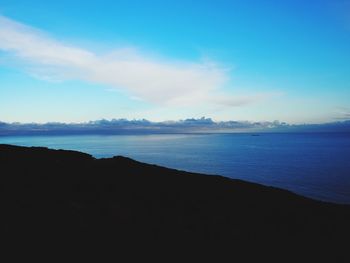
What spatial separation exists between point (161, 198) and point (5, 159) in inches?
807

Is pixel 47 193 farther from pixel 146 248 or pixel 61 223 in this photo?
pixel 146 248

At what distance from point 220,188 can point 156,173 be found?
856cm

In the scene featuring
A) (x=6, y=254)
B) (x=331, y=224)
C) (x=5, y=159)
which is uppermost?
(x=5, y=159)

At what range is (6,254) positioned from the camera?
1088cm

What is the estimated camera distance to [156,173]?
34188 millimetres

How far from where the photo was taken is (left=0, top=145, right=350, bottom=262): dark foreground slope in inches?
535

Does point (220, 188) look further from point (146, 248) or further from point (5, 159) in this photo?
point (5, 159)

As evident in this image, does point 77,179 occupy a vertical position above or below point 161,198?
above

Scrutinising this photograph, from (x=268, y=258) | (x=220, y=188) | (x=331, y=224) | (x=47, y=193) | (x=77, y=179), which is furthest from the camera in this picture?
(x=220, y=188)

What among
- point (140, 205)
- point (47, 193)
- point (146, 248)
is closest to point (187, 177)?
point (140, 205)

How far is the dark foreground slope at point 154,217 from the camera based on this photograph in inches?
535

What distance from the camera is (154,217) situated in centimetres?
1872

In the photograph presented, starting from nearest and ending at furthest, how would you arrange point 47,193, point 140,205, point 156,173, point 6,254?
point 6,254
point 47,193
point 140,205
point 156,173

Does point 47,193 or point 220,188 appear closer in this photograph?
point 47,193
